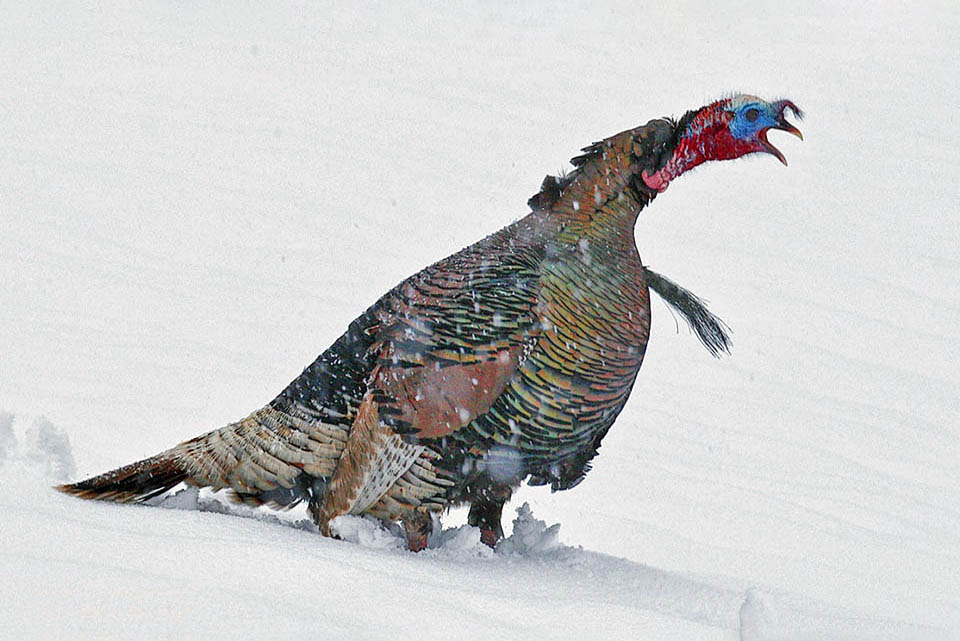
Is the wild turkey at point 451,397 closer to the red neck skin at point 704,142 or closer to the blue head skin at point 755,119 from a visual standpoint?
the red neck skin at point 704,142

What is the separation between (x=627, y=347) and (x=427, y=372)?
61cm

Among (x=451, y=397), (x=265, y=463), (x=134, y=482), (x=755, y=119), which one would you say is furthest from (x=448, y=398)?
(x=755, y=119)

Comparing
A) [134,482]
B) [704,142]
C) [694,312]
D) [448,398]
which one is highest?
[704,142]

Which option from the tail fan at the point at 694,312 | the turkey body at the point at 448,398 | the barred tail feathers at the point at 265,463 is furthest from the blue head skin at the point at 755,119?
the barred tail feathers at the point at 265,463

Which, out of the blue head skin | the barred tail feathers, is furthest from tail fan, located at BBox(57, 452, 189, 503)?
the blue head skin

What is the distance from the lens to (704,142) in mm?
3721

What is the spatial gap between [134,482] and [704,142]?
6.72 ft

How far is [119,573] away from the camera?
6.89ft

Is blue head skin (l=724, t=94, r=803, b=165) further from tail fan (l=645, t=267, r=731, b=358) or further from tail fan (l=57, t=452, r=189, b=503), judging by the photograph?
tail fan (l=57, t=452, r=189, b=503)

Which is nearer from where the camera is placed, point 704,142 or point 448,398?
point 448,398

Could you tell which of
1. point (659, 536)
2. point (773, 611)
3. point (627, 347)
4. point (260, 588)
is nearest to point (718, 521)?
point (659, 536)

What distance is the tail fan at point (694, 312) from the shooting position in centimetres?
390

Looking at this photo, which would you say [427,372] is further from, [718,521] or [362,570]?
[718,521]

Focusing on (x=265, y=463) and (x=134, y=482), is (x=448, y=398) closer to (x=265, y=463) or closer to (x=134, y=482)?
(x=265, y=463)
